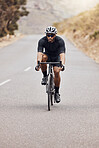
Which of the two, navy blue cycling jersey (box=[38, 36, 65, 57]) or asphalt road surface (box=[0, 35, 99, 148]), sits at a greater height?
navy blue cycling jersey (box=[38, 36, 65, 57])

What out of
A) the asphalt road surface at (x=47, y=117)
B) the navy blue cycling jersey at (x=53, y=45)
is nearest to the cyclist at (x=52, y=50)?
the navy blue cycling jersey at (x=53, y=45)

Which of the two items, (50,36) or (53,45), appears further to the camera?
(53,45)

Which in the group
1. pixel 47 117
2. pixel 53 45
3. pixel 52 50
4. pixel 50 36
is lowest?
pixel 47 117

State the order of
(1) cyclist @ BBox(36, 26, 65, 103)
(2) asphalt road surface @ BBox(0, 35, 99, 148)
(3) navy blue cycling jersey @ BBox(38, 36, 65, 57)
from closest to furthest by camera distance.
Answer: (2) asphalt road surface @ BBox(0, 35, 99, 148) < (1) cyclist @ BBox(36, 26, 65, 103) < (3) navy blue cycling jersey @ BBox(38, 36, 65, 57)

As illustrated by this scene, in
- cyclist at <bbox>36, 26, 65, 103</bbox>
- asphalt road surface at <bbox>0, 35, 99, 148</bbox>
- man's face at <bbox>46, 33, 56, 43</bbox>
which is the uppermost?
man's face at <bbox>46, 33, 56, 43</bbox>

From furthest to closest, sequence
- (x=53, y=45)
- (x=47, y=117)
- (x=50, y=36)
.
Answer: (x=53, y=45)
(x=50, y=36)
(x=47, y=117)

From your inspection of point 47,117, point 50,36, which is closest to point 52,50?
point 50,36

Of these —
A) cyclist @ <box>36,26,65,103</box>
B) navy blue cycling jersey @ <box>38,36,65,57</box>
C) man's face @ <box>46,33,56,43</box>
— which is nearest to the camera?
man's face @ <box>46,33,56,43</box>

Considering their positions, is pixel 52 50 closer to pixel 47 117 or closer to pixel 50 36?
pixel 50 36

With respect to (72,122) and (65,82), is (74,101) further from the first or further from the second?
(65,82)

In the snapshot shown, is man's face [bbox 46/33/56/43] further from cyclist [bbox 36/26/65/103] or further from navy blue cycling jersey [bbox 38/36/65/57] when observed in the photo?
navy blue cycling jersey [bbox 38/36/65/57]

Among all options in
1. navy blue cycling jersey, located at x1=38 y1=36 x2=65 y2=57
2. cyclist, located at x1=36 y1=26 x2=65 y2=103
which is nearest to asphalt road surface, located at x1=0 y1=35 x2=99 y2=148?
cyclist, located at x1=36 y1=26 x2=65 y2=103

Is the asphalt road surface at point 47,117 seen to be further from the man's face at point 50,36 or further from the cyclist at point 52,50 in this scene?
the man's face at point 50,36

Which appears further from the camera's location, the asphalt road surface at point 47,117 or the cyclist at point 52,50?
the cyclist at point 52,50
